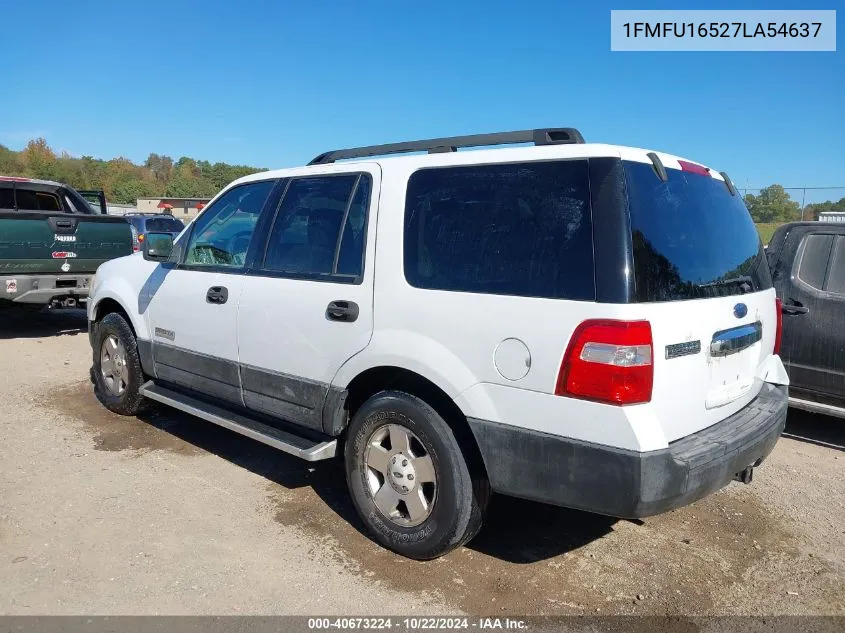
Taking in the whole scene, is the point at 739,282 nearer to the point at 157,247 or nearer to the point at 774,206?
the point at 157,247

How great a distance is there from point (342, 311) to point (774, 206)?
725 inches

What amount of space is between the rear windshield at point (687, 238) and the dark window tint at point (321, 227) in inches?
57.6

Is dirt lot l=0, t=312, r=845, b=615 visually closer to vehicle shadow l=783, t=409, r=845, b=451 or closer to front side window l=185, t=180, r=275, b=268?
vehicle shadow l=783, t=409, r=845, b=451

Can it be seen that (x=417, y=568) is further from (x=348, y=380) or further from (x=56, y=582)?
(x=56, y=582)

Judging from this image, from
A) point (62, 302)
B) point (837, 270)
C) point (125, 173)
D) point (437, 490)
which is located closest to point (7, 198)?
point (62, 302)

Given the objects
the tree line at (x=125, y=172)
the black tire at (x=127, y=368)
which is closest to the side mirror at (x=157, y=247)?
the black tire at (x=127, y=368)

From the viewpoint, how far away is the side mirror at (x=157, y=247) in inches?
195

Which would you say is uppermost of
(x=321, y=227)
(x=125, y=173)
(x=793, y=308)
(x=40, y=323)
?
(x=125, y=173)

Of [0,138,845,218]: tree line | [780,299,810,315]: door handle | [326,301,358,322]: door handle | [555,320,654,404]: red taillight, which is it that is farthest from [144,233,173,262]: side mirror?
[0,138,845,218]: tree line

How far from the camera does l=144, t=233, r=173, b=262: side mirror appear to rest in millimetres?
4957

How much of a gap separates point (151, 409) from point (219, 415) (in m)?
1.49

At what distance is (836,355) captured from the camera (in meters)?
5.18

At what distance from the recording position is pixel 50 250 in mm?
8375

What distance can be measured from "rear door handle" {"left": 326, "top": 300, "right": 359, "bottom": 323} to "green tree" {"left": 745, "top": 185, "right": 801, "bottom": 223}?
1779 cm
